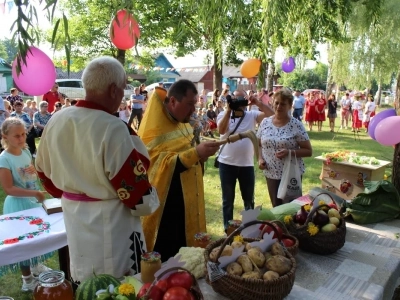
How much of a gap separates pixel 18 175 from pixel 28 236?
791mm

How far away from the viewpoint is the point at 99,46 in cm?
1518

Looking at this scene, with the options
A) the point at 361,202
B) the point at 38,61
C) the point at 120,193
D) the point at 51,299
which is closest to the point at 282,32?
the point at 361,202

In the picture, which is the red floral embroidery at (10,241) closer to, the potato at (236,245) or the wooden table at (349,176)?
the potato at (236,245)

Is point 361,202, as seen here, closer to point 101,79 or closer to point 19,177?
point 101,79

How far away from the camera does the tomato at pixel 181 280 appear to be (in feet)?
3.89

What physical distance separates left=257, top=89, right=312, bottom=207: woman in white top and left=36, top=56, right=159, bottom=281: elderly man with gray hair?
71.7 inches

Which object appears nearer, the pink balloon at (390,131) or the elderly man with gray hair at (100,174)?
the elderly man with gray hair at (100,174)

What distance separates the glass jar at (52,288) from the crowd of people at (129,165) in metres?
0.49

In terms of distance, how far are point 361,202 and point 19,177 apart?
2701 millimetres

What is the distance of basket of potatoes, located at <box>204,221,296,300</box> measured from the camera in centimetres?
126

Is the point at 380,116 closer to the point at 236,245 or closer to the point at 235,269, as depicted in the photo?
the point at 236,245

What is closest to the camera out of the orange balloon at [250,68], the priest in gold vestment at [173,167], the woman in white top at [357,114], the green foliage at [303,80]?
the priest in gold vestment at [173,167]

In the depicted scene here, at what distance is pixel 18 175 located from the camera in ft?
9.27

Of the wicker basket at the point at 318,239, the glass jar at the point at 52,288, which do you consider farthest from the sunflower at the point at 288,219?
the glass jar at the point at 52,288
